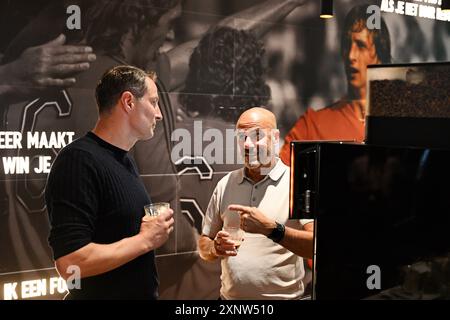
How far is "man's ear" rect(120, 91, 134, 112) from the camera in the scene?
Result: 2.26 metres

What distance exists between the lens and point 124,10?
379 cm

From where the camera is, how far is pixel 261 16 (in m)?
4.45

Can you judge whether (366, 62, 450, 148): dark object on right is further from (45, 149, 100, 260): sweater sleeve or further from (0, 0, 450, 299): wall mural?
(0, 0, 450, 299): wall mural

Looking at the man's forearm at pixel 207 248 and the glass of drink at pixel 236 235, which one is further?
the man's forearm at pixel 207 248

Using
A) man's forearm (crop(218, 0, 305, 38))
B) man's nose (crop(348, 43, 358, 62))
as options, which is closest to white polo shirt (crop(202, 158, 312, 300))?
man's forearm (crop(218, 0, 305, 38))

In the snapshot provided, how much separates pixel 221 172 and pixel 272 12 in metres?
1.33

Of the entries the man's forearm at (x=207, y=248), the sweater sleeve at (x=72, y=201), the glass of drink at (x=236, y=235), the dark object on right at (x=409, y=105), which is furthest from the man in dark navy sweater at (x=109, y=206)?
the dark object on right at (x=409, y=105)

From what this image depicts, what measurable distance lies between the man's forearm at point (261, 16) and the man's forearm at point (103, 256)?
2.54 m

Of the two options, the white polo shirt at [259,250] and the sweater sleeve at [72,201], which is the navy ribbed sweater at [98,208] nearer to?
the sweater sleeve at [72,201]

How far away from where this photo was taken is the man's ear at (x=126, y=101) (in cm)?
226

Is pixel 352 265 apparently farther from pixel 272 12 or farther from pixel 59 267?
pixel 272 12

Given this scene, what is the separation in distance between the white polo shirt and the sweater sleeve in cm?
70

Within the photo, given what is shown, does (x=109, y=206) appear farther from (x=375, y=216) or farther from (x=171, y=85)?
(x=171, y=85)

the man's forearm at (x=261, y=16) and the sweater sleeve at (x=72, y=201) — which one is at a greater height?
the man's forearm at (x=261, y=16)
